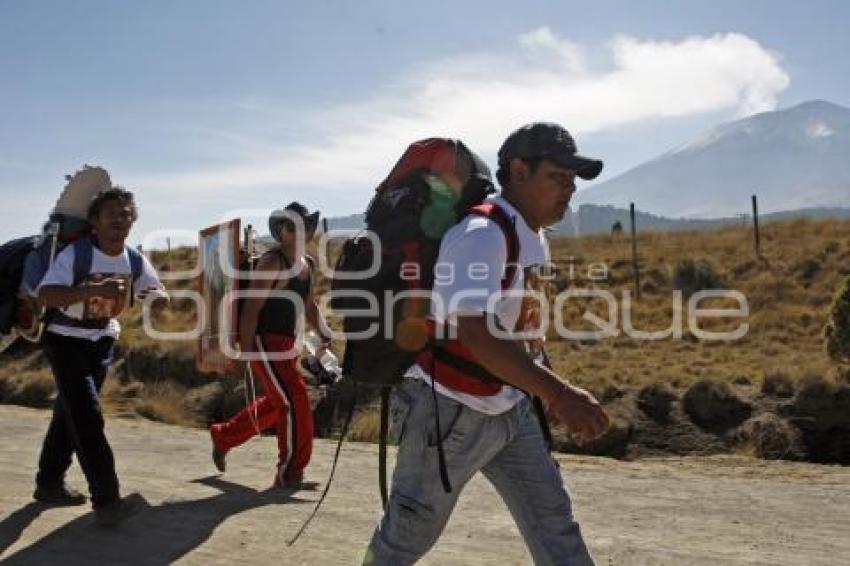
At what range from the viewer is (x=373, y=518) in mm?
5844

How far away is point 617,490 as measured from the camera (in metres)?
6.64

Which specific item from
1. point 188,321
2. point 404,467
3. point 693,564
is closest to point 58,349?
point 404,467

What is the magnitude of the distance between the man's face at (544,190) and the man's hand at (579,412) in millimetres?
705

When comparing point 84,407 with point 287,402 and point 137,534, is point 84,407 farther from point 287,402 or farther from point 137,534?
point 287,402

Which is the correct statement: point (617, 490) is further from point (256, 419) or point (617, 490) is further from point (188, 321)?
point (188, 321)

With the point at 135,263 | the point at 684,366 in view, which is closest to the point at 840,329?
the point at 684,366

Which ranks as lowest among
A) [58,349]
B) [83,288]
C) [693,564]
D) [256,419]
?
[693,564]

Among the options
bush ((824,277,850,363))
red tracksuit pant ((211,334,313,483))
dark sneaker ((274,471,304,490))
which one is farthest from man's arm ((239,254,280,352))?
bush ((824,277,850,363))

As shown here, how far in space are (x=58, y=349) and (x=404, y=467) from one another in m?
2.95

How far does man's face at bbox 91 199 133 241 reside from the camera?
17.5 ft

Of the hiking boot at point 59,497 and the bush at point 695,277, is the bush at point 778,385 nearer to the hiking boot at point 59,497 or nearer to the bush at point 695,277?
the hiking boot at point 59,497

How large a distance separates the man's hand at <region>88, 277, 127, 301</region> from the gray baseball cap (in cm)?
273

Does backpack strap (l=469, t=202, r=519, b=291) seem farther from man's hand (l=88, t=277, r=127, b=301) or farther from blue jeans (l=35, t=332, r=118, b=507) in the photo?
blue jeans (l=35, t=332, r=118, b=507)

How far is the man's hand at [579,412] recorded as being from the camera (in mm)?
2723
